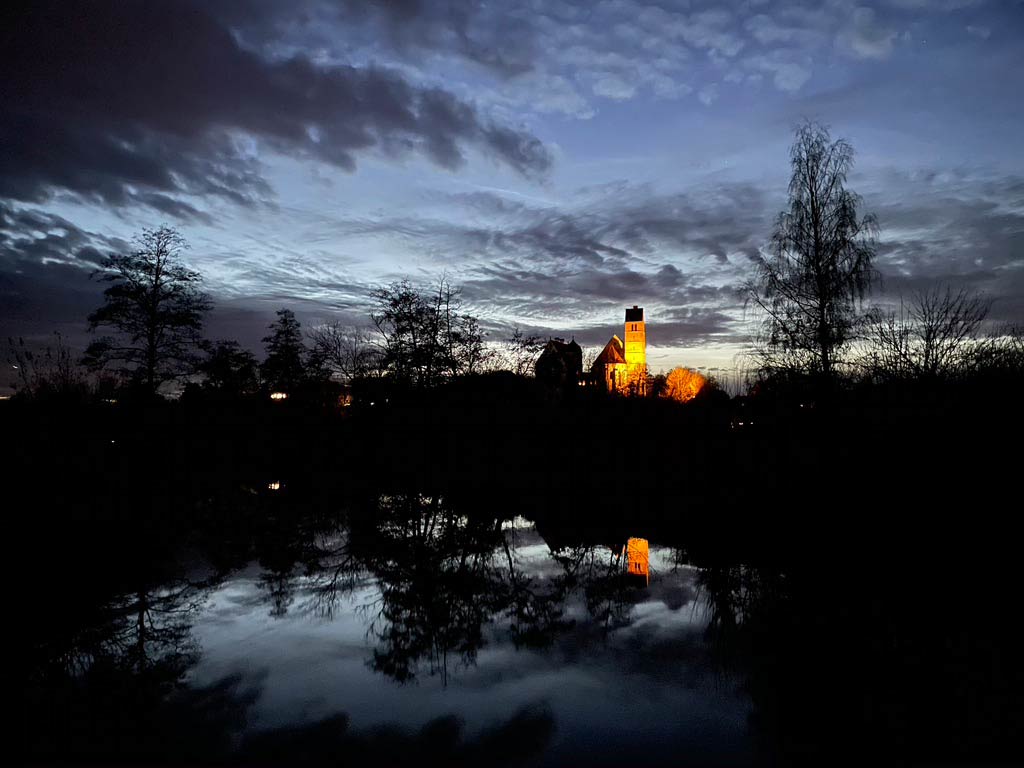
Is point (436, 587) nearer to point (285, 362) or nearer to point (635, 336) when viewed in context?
point (285, 362)

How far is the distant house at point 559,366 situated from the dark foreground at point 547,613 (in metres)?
8.00

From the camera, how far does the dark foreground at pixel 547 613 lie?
11.5 ft

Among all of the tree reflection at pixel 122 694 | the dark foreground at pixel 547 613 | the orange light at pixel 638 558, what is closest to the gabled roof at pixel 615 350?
the dark foreground at pixel 547 613

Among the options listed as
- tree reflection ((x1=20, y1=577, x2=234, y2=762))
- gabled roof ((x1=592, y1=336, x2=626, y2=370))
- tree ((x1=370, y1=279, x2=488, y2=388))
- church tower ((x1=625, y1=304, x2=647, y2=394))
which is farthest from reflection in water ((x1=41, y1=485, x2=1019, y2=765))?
church tower ((x1=625, y1=304, x2=647, y2=394))

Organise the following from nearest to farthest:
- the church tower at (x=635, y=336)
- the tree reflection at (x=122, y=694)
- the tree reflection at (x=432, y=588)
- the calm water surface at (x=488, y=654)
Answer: the tree reflection at (x=122, y=694), the calm water surface at (x=488, y=654), the tree reflection at (x=432, y=588), the church tower at (x=635, y=336)

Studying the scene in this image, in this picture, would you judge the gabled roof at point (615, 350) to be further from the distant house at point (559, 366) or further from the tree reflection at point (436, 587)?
the tree reflection at point (436, 587)

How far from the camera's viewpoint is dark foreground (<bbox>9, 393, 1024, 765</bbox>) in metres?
3.50

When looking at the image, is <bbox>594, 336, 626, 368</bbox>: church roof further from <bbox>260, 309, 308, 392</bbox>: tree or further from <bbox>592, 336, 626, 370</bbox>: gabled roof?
<bbox>260, 309, 308, 392</bbox>: tree

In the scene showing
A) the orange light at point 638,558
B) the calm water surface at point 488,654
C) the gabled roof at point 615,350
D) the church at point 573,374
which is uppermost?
the gabled roof at point 615,350

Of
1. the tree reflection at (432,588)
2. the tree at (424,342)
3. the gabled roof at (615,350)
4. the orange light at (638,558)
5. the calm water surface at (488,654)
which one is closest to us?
the calm water surface at (488,654)

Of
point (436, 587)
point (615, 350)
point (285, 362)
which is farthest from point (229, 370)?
point (615, 350)

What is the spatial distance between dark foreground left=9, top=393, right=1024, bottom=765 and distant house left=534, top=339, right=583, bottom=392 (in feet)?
26.2

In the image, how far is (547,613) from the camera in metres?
5.89

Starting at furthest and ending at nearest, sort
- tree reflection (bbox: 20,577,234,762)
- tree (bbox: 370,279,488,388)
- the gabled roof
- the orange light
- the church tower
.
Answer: the church tower
the gabled roof
tree (bbox: 370,279,488,388)
the orange light
tree reflection (bbox: 20,577,234,762)
